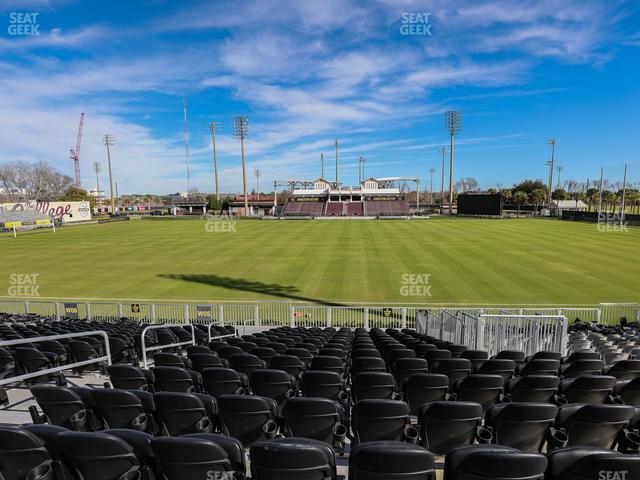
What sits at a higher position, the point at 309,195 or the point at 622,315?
the point at 309,195

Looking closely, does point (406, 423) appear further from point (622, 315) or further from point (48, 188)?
point (48, 188)

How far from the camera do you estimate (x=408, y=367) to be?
5.81 m

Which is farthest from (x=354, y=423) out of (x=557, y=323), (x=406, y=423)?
(x=557, y=323)

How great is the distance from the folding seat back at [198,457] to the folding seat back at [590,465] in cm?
212

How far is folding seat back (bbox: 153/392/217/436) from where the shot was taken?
3.57 m

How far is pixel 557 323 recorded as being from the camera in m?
9.12

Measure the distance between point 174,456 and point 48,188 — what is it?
146 metres

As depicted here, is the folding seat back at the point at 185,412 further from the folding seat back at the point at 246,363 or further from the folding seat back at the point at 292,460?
the folding seat back at the point at 246,363

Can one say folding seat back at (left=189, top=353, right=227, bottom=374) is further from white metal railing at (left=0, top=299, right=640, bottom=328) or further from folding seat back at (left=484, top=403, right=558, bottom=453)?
white metal railing at (left=0, top=299, right=640, bottom=328)

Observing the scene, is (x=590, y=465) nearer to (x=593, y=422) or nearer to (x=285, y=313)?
(x=593, y=422)

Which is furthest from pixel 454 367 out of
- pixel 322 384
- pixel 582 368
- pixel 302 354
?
pixel 302 354

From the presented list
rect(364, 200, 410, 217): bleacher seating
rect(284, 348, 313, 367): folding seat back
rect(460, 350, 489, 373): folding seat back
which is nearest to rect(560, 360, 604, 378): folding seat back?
rect(460, 350, 489, 373): folding seat back

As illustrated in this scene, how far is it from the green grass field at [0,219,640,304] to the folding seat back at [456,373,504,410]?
14472mm

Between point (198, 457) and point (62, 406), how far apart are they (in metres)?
2.45
